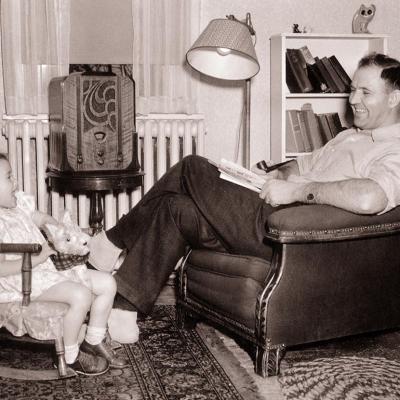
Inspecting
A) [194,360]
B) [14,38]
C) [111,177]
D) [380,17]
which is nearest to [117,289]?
[194,360]

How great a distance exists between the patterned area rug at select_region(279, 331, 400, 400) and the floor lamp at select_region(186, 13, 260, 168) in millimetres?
1424

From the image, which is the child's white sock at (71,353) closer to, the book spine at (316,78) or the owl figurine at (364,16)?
→ the book spine at (316,78)

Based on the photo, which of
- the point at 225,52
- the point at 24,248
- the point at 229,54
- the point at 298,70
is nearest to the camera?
the point at 24,248

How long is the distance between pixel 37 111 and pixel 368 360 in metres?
2.11

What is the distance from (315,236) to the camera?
2201 millimetres

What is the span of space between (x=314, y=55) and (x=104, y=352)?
2377 millimetres

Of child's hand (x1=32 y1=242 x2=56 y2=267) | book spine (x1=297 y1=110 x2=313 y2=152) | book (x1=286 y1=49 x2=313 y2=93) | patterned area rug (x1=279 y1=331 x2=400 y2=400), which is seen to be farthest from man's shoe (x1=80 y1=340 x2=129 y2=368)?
book (x1=286 y1=49 x2=313 y2=93)

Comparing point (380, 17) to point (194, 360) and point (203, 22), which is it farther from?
point (194, 360)

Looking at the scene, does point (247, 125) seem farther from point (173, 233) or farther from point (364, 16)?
point (173, 233)

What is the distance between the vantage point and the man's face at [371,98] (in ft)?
8.60

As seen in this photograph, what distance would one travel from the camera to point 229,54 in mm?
3443

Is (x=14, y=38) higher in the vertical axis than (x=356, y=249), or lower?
higher

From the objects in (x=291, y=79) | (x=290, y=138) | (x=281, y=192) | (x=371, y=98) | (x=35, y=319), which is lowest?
(x=35, y=319)

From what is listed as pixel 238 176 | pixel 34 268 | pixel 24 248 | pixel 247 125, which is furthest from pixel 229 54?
pixel 24 248
